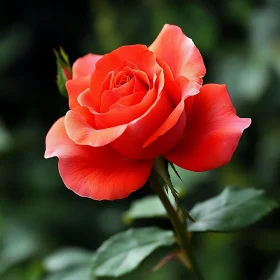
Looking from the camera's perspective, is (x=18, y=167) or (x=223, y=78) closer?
(x=223, y=78)

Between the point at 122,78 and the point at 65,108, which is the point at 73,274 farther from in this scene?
the point at 65,108

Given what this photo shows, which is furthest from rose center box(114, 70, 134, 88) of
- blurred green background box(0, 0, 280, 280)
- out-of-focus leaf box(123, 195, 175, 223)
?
blurred green background box(0, 0, 280, 280)

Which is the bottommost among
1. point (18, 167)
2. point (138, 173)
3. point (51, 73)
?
point (18, 167)

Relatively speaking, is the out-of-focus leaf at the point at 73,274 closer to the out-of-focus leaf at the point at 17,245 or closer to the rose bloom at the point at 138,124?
the rose bloom at the point at 138,124

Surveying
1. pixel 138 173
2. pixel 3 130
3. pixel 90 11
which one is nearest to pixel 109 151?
pixel 138 173

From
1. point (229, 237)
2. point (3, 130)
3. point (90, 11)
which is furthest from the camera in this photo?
point (90, 11)

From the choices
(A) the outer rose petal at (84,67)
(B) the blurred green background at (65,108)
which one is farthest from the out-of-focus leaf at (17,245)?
(A) the outer rose petal at (84,67)

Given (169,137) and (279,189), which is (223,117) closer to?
(169,137)
